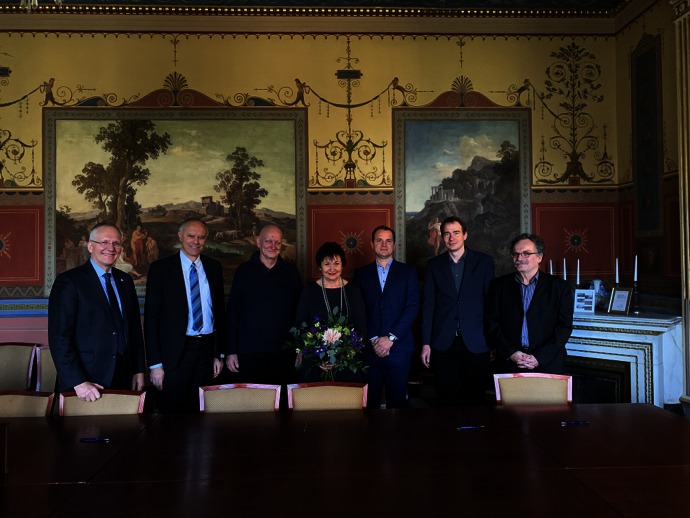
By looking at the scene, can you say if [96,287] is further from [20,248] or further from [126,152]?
[20,248]

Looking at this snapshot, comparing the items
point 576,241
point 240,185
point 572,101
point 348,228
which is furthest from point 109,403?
point 572,101

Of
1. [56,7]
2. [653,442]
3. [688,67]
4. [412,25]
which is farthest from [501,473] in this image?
[56,7]

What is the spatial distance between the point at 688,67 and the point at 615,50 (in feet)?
5.43

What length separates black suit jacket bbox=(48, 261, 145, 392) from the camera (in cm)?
298

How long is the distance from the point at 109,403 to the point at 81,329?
2.15 feet

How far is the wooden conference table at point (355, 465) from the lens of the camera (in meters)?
1.55

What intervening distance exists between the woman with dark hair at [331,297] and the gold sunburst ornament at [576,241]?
116 inches

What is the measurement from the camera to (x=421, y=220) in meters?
5.49

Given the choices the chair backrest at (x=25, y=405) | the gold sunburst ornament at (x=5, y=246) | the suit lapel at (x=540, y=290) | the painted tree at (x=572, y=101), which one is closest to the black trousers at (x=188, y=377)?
the chair backrest at (x=25, y=405)

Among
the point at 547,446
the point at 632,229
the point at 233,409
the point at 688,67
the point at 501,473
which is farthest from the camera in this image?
the point at 632,229

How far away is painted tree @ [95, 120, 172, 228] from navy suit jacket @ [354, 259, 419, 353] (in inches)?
115

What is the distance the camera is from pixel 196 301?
363 centimetres

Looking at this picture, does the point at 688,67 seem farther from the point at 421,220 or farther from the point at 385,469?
the point at 385,469

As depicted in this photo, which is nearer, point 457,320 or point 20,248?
point 457,320
